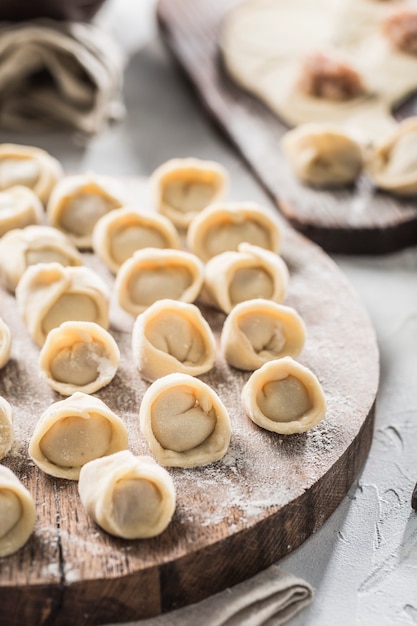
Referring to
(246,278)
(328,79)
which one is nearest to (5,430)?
(246,278)

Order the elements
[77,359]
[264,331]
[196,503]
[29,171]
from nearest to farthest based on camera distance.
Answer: [196,503], [77,359], [264,331], [29,171]

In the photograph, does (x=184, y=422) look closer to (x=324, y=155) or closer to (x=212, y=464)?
(x=212, y=464)

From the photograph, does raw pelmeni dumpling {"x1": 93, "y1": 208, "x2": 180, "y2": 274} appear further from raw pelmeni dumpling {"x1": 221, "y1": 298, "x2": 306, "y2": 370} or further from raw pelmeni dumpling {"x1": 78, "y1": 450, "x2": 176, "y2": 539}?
raw pelmeni dumpling {"x1": 78, "y1": 450, "x2": 176, "y2": 539}

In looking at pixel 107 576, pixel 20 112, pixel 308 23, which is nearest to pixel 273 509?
pixel 107 576

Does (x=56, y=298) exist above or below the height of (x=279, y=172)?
above

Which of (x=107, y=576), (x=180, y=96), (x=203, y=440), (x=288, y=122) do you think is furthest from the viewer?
(x=180, y=96)

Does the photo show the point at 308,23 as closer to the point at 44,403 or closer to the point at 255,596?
the point at 44,403

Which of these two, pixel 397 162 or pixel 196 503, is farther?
pixel 397 162

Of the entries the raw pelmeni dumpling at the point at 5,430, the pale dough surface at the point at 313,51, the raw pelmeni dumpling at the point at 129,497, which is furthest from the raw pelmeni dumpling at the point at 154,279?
the pale dough surface at the point at 313,51
